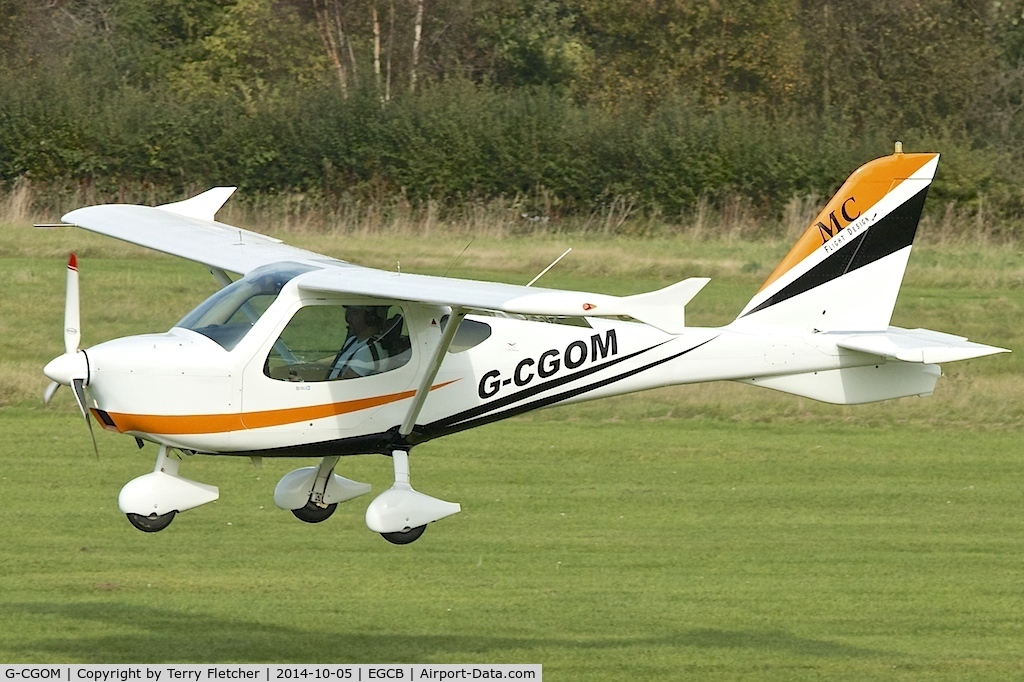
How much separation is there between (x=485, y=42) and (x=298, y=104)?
11654mm

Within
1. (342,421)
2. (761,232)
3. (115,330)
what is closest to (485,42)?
(761,232)

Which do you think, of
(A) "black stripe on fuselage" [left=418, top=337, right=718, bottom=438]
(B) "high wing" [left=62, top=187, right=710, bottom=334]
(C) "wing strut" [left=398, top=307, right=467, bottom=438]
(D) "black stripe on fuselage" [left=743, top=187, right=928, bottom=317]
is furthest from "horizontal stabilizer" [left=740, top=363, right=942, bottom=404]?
(B) "high wing" [left=62, top=187, right=710, bottom=334]

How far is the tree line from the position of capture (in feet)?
132

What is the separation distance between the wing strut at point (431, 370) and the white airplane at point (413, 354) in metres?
0.01

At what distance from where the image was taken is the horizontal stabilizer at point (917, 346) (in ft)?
42.4

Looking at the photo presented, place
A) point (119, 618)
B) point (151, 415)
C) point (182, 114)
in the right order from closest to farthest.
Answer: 1. point (151, 415)
2. point (119, 618)
3. point (182, 114)

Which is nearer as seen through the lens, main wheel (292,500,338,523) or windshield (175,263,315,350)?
windshield (175,263,315,350)

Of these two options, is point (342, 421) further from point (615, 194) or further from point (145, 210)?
point (615, 194)

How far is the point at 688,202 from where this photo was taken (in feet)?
132

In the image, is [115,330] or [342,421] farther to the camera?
[115,330]

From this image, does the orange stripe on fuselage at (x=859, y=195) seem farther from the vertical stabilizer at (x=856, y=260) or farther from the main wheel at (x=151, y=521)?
the main wheel at (x=151, y=521)

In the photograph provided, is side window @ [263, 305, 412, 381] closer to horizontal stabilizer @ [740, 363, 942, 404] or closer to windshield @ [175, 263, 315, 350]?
windshield @ [175, 263, 315, 350]

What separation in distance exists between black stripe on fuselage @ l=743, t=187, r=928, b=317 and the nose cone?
541 cm

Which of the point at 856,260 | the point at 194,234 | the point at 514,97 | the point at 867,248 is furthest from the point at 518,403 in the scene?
the point at 514,97
